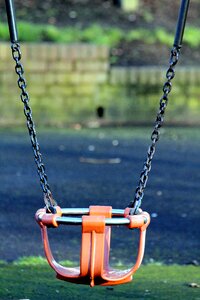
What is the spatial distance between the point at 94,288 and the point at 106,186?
3.84 metres

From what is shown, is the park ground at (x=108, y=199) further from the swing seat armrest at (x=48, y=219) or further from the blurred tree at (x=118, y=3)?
the blurred tree at (x=118, y=3)

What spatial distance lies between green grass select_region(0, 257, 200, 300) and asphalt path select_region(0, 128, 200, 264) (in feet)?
1.83

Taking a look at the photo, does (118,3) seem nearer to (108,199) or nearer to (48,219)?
(108,199)

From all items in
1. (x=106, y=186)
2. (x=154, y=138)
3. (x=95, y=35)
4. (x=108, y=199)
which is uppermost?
(x=95, y=35)

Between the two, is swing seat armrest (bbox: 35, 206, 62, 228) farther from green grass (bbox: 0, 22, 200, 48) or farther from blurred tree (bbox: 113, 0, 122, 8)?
blurred tree (bbox: 113, 0, 122, 8)

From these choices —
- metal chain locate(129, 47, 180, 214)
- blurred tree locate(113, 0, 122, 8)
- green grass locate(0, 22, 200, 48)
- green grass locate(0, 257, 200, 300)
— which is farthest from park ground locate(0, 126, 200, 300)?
blurred tree locate(113, 0, 122, 8)

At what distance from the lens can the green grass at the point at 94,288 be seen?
5448 mm

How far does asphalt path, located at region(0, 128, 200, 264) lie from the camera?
7.17 meters

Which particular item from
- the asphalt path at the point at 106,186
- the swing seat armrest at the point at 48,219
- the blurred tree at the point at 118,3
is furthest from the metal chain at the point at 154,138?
the blurred tree at the point at 118,3

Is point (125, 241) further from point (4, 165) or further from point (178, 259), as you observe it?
point (4, 165)

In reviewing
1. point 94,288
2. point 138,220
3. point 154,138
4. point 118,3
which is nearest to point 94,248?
point 138,220

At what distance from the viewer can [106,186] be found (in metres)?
9.50

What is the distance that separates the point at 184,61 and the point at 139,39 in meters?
0.84

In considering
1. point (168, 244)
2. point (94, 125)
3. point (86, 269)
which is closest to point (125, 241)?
point (168, 244)
